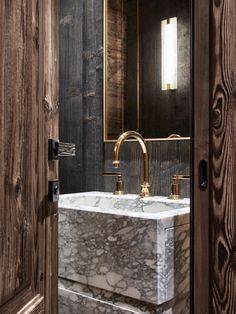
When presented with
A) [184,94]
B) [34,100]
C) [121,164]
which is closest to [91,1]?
[184,94]

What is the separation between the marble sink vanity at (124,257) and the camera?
3.38 feet

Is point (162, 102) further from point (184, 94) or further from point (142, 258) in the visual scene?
point (142, 258)

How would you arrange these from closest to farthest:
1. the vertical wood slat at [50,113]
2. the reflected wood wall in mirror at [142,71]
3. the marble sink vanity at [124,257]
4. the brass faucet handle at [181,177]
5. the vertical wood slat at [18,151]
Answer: the vertical wood slat at [18,151] → the vertical wood slat at [50,113] → the marble sink vanity at [124,257] → the brass faucet handle at [181,177] → the reflected wood wall in mirror at [142,71]

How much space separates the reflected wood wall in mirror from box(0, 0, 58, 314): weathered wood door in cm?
82

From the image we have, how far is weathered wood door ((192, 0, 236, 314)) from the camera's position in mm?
793

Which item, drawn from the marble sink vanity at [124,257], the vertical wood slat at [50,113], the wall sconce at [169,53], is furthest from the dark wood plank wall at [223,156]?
the wall sconce at [169,53]

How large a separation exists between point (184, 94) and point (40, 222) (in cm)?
99

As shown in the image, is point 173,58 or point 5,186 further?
point 173,58

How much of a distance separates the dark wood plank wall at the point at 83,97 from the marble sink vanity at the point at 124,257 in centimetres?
54

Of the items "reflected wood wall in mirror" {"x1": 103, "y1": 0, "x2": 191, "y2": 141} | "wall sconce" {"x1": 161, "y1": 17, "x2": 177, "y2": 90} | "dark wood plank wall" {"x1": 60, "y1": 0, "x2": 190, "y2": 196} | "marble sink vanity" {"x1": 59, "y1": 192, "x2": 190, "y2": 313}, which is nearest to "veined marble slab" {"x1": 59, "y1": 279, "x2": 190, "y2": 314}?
"marble sink vanity" {"x1": 59, "y1": 192, "x2": 190, "y2": 313}

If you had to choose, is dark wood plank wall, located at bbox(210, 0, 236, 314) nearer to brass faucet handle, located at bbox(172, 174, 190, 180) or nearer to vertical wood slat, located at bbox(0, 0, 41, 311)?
vertical wood slat, located at bbox(0, 0, 41, 311)

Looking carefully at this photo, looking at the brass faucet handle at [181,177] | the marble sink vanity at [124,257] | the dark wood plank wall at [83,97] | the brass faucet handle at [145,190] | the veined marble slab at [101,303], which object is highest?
the dark wood plank wall at [83,97]

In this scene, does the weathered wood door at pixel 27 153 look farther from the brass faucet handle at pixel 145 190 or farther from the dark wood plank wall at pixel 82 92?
the dark wood plank wall at pixel 82 92

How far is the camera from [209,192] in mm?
825
